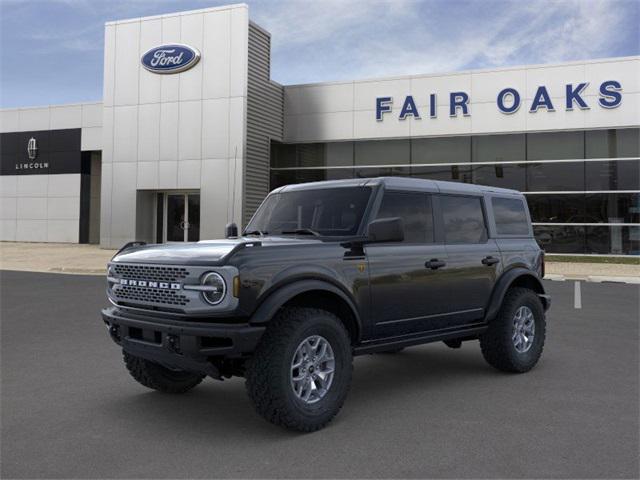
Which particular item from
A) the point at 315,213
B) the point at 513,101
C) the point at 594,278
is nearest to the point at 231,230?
the point at 315,213

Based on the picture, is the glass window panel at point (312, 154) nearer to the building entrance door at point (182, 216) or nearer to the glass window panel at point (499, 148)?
the building entrance door at point (182, 216)

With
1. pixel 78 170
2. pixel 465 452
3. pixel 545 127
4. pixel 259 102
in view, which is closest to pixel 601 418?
pixel 465 452

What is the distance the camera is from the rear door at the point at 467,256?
18.4 feet

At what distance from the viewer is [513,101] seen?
77.3ft

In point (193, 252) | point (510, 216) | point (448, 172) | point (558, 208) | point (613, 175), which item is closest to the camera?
point (193, 252)

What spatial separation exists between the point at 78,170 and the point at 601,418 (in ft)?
105

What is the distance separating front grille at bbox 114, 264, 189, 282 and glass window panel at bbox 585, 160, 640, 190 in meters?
→ 21.5

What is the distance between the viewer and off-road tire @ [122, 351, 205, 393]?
5.17 meters

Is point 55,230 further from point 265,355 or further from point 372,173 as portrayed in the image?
point 265,355

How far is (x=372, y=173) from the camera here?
1004 inches

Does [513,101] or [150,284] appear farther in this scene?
[513,101]

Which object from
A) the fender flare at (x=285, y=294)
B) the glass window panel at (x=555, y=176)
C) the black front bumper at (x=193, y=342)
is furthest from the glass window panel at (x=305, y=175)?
the black front bumper at (x=193, y=342)

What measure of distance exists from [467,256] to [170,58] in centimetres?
2222

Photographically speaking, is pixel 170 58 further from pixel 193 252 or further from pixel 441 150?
pixel 193 252
